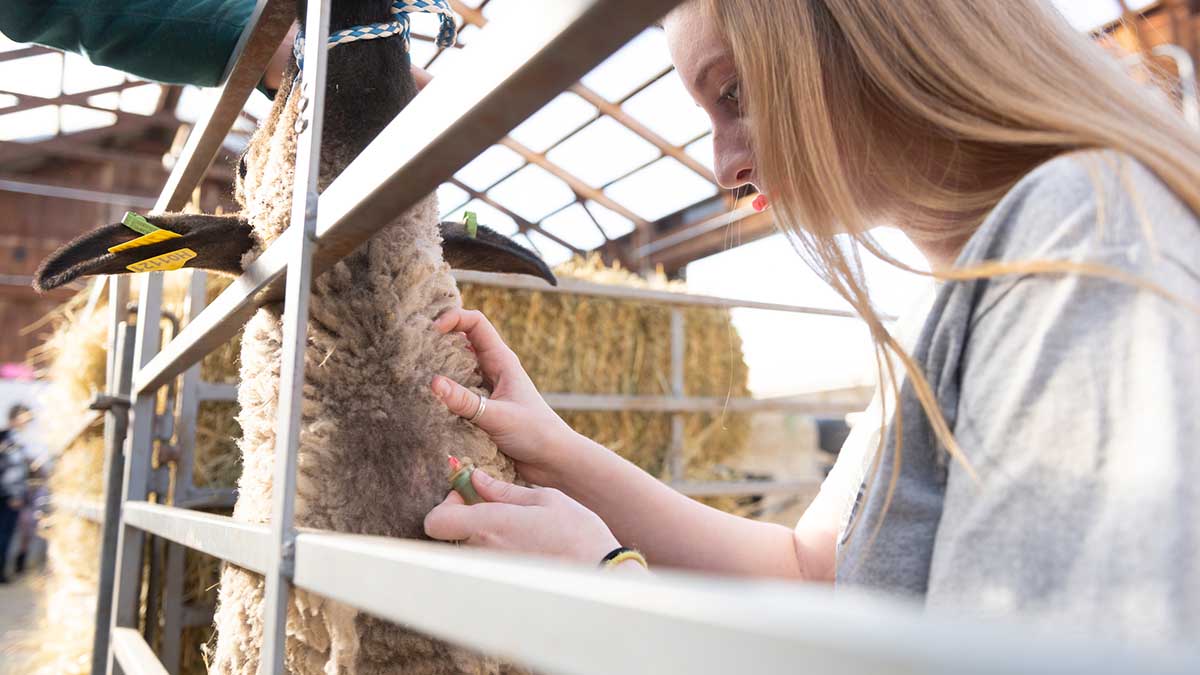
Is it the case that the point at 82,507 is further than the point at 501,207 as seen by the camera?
No

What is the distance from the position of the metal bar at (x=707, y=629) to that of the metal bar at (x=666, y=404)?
7.74ft

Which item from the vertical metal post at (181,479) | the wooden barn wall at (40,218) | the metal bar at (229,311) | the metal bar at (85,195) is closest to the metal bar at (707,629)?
the metal bar at (229,311)

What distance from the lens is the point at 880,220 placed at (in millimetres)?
650

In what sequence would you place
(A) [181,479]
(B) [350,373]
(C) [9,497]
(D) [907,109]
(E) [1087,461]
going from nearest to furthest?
(E) [1087,461], (D) [907,109], (B) [350,373], (A) [181,479], (C) [9,497]

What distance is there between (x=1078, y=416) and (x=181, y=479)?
204 cm

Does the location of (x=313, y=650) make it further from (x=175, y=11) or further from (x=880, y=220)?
(x=175, y=11)

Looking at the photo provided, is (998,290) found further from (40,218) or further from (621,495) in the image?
(40,218)

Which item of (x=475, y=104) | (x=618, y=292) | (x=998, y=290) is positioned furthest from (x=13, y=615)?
(x=998, y=290)

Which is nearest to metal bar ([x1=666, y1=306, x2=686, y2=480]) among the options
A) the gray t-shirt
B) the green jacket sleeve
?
the green jacket sleeve

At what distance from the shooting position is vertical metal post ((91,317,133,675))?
157 cm

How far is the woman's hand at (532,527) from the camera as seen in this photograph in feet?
2.25

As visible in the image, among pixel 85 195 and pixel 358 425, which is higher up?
pixel 85 195

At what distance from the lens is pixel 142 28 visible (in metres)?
1.08

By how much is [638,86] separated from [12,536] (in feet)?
19.4
